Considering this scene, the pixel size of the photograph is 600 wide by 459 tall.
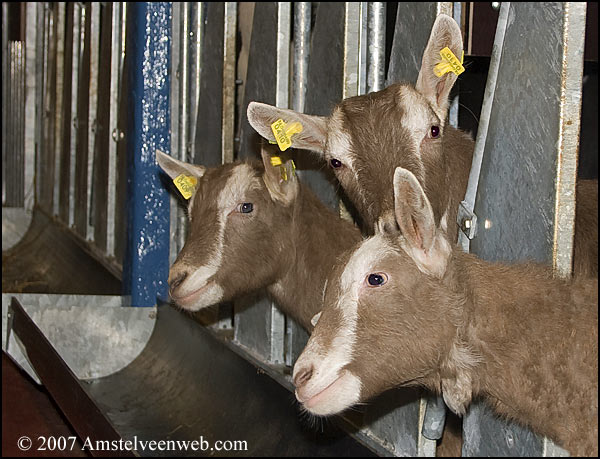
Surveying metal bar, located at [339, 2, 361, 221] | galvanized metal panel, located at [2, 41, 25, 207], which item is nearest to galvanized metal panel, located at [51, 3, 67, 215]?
galvanized metal panel, located at [2, 41, 25, 207]

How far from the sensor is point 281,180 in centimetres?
371

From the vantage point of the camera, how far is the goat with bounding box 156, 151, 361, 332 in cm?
366

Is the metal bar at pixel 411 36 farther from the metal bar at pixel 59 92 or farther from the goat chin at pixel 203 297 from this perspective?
the metal bar at pixel 59 92

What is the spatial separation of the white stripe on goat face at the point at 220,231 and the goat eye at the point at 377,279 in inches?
55.9

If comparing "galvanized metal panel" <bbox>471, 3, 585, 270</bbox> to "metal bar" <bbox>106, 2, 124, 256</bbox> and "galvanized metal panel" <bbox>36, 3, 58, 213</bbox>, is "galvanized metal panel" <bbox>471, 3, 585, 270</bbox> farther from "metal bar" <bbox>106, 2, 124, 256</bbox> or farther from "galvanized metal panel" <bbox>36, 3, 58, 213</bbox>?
"galvanized metal panel" <bbox>36, 3, 58, 213</bbox>

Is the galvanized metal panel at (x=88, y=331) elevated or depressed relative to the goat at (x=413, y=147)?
depressed

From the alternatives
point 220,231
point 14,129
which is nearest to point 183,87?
point 220,231

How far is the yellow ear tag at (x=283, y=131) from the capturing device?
3.20 metres

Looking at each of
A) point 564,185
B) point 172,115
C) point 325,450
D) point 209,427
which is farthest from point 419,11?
point 172,115

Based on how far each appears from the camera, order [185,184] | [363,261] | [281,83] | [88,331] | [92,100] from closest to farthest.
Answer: [363,261] → [185,184] → [281,83] → [88,331] → [92,100]

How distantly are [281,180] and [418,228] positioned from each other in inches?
58.9

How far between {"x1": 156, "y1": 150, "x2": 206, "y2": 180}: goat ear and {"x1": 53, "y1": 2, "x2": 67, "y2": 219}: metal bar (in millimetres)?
6362

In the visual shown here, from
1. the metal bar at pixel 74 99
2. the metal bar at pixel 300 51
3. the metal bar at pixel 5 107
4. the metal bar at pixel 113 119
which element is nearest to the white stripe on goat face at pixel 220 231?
the metal bar at pixel 300 51

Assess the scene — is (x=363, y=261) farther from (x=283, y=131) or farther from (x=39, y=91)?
(x=39, y=91)
